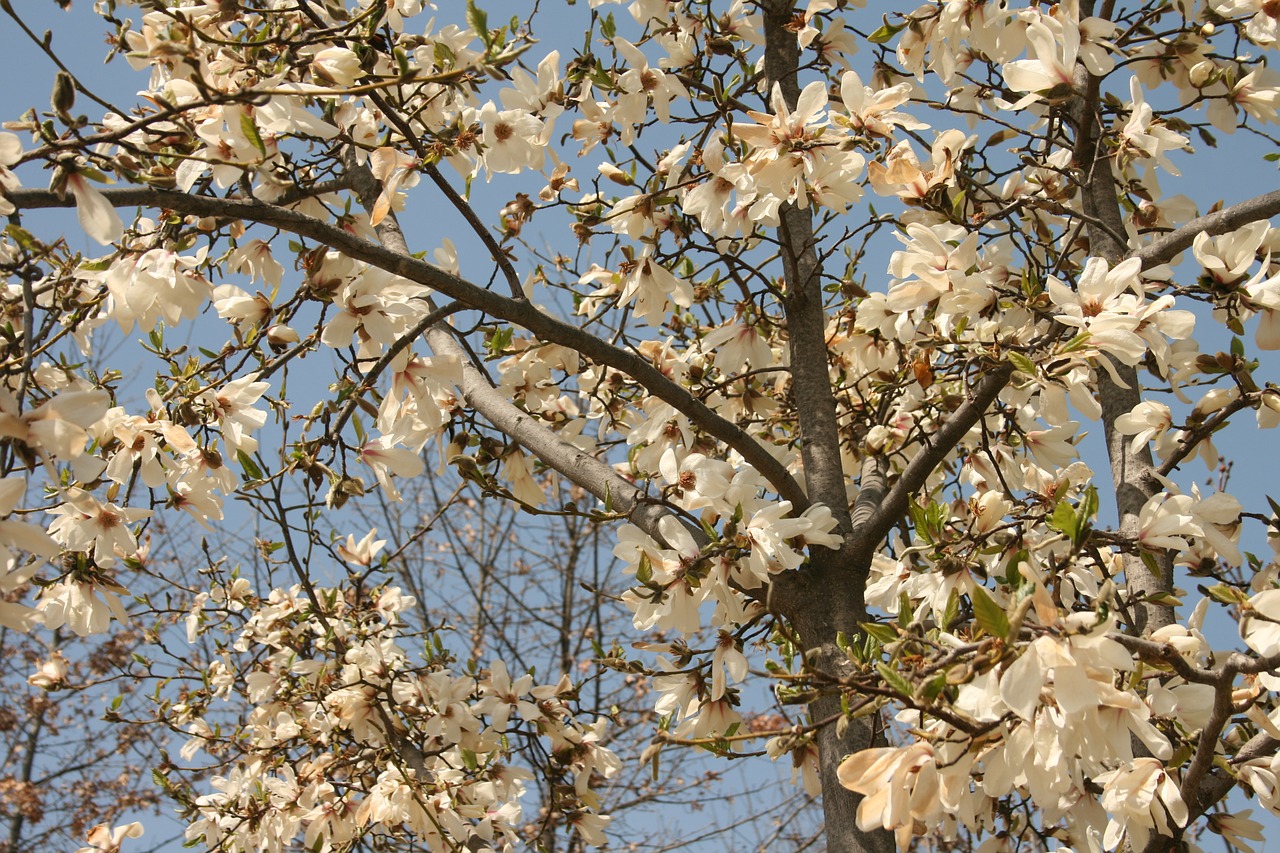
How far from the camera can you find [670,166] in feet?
7.48

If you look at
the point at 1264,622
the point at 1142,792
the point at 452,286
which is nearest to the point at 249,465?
the point at 452,286

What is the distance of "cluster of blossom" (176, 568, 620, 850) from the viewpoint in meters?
2.48

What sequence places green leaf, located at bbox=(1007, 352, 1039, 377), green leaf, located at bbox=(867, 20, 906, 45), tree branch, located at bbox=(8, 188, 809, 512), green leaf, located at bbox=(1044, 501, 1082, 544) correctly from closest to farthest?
green leaf, located at bbox=(1044, 501, 1082, 544) < tree branch, located at bbox=(8, 188, 809, 512) < green leaf, located at bbox=(1007, 352, 1039, 377) < green leaf, located at bbox=(867, 20, 906, 45)

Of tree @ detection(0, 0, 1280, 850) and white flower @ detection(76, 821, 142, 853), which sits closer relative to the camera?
tree @ detection(0, 0, 1280, 850)

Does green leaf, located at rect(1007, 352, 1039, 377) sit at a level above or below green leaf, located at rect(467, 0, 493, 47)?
below

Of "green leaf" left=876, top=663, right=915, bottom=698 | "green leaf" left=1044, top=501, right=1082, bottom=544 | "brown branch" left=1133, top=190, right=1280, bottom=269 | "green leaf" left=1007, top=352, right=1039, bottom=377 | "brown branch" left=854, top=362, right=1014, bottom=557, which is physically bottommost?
"green leaf" left=876, top=663, right=915, bottom=698

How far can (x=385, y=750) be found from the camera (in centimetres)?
259

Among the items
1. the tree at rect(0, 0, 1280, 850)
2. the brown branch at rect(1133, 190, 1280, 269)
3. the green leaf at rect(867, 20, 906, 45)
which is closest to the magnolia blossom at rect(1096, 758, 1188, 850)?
the tree at rect(0, 0, 1280, 850)

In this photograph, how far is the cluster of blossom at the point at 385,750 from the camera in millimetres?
2484

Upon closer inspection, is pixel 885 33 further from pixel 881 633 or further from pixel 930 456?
pixel 881 633

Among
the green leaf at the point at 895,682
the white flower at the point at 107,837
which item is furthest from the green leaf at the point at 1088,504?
the white flower at the point at 107,837

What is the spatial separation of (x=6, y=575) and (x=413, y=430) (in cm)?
95

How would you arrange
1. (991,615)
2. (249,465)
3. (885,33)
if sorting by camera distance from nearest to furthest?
(991,615)
(249,465)
(885,33)

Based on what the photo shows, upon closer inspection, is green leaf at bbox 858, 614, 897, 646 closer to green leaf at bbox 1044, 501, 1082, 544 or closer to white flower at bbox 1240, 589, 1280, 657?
green leaf at bbox 1044, 501, 1082, 544
